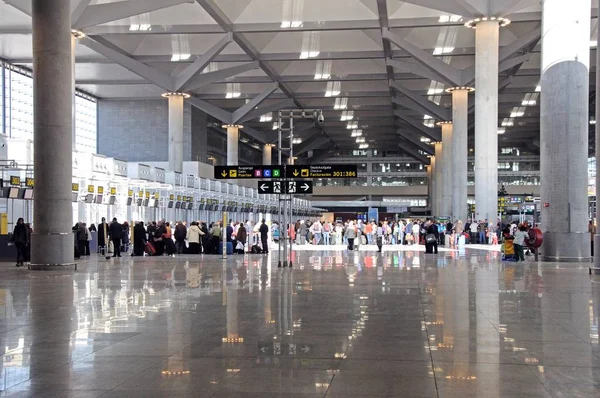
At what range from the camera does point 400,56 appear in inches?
1909

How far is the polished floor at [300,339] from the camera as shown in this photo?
18.3 feet

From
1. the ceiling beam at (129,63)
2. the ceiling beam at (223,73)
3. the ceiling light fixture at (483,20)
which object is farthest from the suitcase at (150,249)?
the ceiling beam at (223,73)

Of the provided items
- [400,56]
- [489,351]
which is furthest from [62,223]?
[400,56]

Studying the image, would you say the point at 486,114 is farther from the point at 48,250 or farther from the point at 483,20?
the point at 48,250

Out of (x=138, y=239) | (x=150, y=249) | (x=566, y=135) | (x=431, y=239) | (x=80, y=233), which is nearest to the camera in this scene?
(x=566, y=135)

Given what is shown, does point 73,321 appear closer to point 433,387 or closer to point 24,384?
point 24,384

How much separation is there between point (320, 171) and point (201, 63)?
24.8 meters

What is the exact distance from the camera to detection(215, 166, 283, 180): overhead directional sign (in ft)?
70.8

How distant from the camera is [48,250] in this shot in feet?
62.1

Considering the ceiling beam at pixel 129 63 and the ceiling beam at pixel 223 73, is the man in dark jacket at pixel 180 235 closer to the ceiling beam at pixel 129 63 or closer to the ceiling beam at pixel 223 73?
the ceiling beam at pixel 129 63

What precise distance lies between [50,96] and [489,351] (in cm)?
1527

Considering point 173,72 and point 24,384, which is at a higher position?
point 173,72

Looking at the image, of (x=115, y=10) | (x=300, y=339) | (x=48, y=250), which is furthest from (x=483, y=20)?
(x=300, y=339)

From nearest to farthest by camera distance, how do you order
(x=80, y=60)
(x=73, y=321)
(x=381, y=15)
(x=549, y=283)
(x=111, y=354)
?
(x=111, y=354)
(x=73, y=321)
(x=549, y=283)
(x=381, y=15)
(x=80, y=60)
